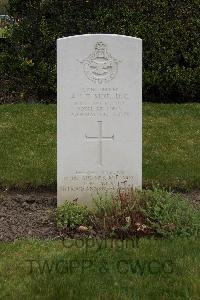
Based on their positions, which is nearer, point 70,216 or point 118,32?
point 70,216

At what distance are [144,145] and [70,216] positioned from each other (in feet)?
10.2

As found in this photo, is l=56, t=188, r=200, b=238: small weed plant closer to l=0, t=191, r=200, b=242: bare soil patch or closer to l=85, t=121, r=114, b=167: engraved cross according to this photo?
l=0, t=191, r=200, b=242: bare soil patch

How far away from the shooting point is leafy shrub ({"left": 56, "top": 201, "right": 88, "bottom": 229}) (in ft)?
19.2

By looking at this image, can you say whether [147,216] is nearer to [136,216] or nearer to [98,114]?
[136,216]

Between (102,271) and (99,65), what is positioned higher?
(99,65)

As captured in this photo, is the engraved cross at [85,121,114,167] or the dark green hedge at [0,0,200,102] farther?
→ the dark green hedge at [0,0,200,102]

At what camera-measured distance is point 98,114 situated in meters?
6.27

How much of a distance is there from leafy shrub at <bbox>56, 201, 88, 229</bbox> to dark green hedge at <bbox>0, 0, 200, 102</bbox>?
600 centimetres

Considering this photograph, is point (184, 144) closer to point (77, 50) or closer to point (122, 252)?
point (77, 50)

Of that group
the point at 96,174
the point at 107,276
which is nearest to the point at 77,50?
the point at 96,174

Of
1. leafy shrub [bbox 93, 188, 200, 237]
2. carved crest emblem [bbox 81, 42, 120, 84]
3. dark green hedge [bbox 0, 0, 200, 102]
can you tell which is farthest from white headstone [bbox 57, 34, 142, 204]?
dark green hedge [bbox 0, 0, 200, 102]

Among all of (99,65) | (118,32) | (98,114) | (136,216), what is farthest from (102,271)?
(118,32)

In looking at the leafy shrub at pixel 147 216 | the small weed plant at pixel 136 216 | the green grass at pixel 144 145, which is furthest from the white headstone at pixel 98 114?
the green grass at pixel 144 145

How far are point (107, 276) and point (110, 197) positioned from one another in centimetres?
176
